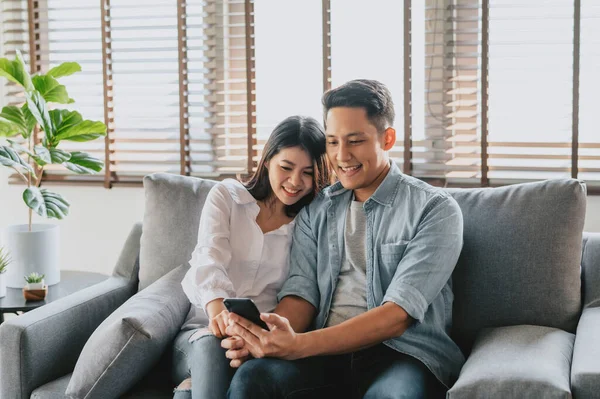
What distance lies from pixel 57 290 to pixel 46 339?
0.52 meters

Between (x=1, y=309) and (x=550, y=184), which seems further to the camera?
(x=1, y=309)

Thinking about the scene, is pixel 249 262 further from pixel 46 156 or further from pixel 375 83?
pixel 46 156

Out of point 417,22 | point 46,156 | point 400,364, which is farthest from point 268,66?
point 400,364

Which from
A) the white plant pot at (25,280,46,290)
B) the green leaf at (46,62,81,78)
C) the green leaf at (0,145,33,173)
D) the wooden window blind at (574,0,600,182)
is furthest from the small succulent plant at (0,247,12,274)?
the wooden window blind at (574,0,600,182)

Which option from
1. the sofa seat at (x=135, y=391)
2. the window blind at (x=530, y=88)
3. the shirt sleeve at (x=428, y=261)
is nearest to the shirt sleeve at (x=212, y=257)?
the sofa seat at (x=135, y=391)

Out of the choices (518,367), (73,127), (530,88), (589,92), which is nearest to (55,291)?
(73,127)

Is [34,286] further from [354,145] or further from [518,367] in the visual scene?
[518,367]

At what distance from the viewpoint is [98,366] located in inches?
80.9

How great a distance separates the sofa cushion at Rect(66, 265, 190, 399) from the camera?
2.05m

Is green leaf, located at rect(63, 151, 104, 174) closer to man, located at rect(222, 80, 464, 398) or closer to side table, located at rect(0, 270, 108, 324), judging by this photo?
side table, located at rect(0, 270, 108, 324)

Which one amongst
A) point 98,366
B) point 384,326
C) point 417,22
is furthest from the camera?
point 417,22

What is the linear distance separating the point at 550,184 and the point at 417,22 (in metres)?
1.06

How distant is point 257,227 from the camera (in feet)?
7.47

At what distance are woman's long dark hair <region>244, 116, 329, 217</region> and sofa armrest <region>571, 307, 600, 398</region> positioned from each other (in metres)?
0.81
